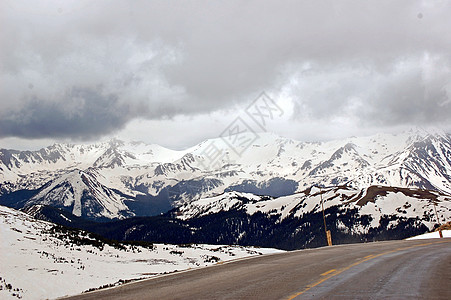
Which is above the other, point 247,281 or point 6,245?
point 6,245

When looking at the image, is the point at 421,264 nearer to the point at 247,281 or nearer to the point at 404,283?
the point at 404,283

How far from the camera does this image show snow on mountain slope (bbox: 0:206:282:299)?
751 inches

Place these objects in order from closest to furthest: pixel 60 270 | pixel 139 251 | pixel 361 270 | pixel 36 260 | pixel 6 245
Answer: pixel 361 270 → pixel 60 270 → pixel 36 260 → pixel 6 245 → pixel 139 251

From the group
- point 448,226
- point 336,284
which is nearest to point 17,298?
point 336,284

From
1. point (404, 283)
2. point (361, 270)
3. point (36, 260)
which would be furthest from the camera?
point (36, 260)

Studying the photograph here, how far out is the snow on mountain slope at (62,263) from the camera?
1908cm

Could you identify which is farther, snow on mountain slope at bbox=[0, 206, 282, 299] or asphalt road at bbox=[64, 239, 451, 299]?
snow on mountain slope at bbox=[0, 206, 282, 299]

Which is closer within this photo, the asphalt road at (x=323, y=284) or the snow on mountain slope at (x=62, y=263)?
the asphalt road at (x=323, y=284)

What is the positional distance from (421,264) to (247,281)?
331 inches

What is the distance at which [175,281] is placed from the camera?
669 inches

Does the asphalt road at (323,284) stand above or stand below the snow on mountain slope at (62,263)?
below

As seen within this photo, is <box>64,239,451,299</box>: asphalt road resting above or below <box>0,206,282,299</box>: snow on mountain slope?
below

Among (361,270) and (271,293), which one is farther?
(361,270)

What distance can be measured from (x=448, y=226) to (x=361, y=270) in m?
47.9
